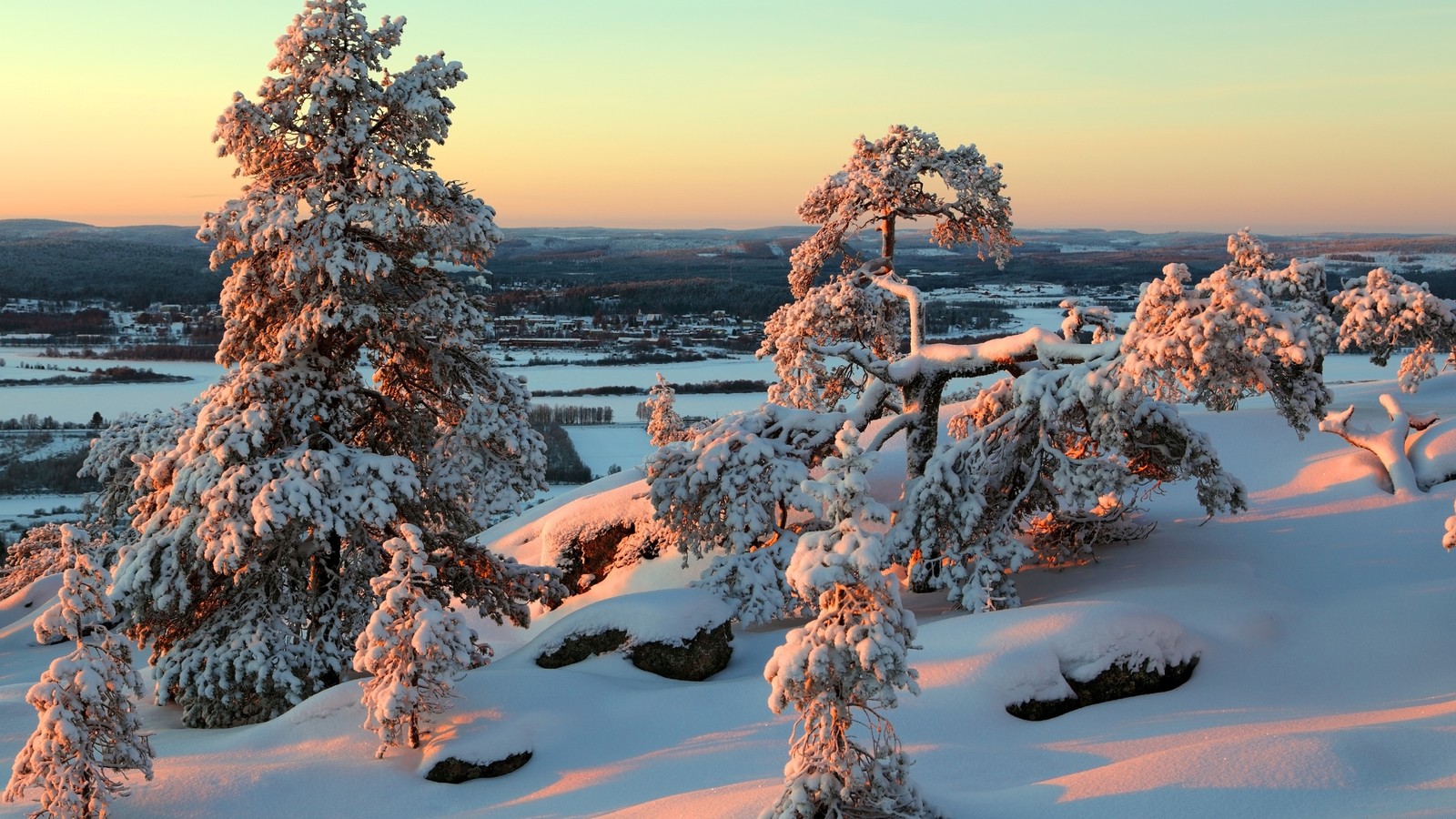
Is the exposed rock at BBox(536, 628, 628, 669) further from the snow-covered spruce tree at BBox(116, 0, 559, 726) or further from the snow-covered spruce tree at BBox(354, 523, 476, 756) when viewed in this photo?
the snow-covered spruce tree at BBox(354, 523, 476, 756)

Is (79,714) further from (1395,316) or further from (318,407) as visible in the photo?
(1395,316)

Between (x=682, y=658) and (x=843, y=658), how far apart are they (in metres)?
5.71

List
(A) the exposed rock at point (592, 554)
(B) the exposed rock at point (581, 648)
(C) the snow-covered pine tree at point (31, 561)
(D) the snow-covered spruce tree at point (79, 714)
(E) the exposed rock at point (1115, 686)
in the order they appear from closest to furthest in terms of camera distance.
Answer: (D) the snow-covered spruce tree at point (79, 714) < (E) the exposed rock at point (1115, 686) < (B) the exposed rock at point (581, 648) < (A) the exposed rock at point (592, 554) < (C) the snow-covered pine tree at point (31, 561)

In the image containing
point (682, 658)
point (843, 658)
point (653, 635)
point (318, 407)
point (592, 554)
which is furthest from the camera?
point (592, 554)

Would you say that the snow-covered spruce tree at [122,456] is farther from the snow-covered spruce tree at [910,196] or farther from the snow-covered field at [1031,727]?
the snow-covered spruce tree at [910,196]

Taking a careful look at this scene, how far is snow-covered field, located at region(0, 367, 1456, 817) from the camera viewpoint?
26.7ft

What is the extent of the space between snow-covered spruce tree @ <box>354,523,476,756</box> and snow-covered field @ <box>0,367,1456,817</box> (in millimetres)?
388

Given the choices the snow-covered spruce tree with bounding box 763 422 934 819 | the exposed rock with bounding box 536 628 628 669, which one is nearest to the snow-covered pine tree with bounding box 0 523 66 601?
the exposed rock with bounding box 536 628 628 669

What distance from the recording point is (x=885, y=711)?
1067 centimetres

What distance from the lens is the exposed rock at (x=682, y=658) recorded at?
41.2ft

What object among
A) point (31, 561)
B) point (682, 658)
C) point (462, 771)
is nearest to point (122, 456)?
point (31, 561)

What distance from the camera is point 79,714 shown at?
9234 millimetres

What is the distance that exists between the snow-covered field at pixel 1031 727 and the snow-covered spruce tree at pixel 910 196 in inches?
318

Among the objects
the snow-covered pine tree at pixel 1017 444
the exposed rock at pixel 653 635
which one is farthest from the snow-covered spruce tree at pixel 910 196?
the exposed rock at pixel 653 635
